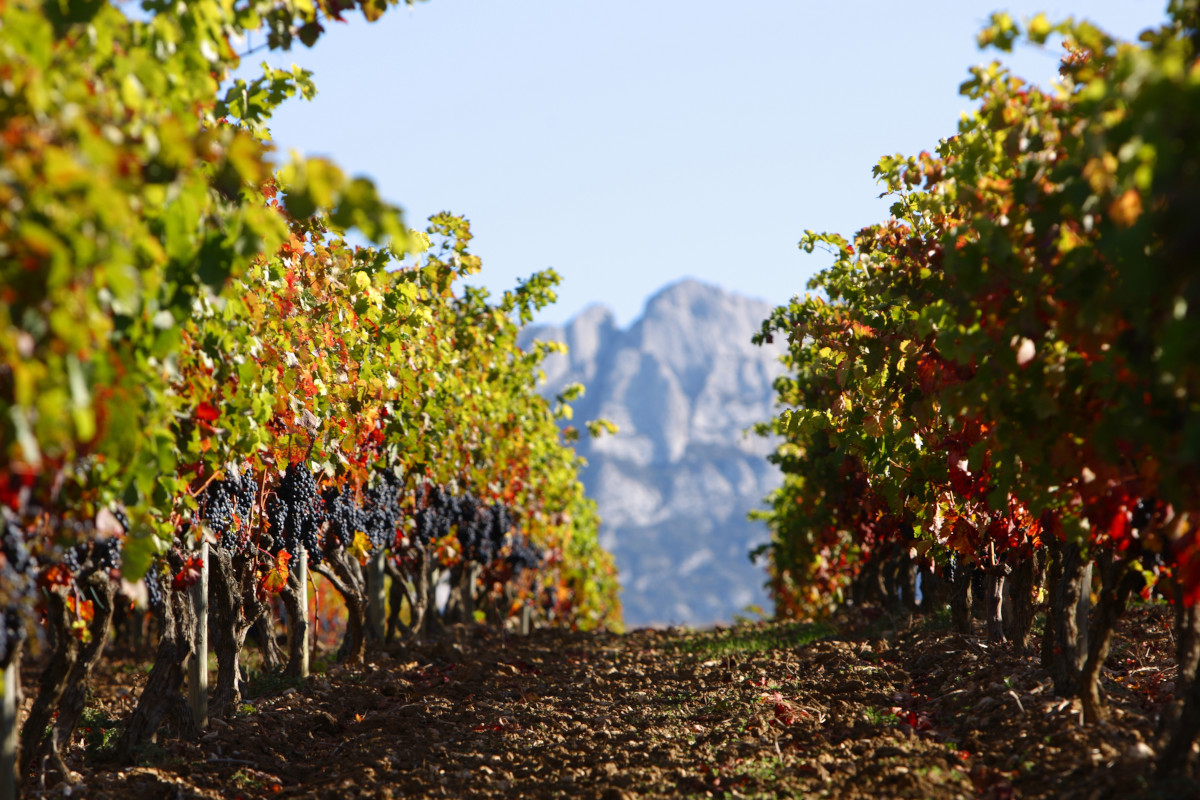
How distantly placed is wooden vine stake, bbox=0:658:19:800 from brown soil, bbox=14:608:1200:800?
1.24 meters

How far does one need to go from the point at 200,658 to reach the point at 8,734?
9.69 feet

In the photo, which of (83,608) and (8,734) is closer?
(8,734)

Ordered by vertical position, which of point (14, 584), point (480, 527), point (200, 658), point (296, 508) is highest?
point (480, 527)

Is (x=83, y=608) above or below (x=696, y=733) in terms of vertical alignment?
above

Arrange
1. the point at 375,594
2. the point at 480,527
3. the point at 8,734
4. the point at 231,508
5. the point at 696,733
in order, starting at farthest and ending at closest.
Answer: the point at 480,527
the point at 375,594
the point at 231,508
the point at 696,733
the point at 8,734

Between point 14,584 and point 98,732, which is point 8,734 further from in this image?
point 98,732

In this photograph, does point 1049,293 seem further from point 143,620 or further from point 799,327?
point 143,620

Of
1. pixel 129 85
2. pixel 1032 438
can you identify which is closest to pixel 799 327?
pixel 1032 438

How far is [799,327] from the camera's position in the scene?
818 centimetres

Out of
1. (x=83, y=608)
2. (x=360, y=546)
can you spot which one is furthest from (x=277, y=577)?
(x=83, y=608)

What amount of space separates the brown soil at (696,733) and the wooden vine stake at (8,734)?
48.9 inches

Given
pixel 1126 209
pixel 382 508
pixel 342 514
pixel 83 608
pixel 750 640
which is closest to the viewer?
pixel 1126 209

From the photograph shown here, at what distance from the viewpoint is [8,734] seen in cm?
479

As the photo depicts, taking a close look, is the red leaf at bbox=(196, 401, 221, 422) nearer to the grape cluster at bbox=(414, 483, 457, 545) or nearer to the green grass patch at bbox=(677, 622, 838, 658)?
the green grass patch at bbox=(677, 622, 838, 658)
